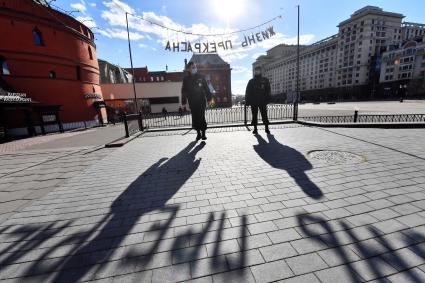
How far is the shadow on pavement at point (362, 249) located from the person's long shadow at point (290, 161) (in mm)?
830

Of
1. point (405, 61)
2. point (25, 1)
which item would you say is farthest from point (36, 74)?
point (405, 61)

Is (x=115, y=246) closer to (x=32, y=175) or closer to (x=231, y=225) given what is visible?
(x=231, y=225)

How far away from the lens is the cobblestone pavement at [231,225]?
6.09ft

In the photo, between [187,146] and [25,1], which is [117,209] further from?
[25,1]

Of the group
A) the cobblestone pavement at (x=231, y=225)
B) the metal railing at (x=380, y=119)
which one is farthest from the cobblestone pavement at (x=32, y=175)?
the metal railing at (x=380, y=119)

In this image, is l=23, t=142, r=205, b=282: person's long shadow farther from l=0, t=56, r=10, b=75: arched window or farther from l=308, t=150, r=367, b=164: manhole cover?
l=0, t=56, r=10, b=75: arched window

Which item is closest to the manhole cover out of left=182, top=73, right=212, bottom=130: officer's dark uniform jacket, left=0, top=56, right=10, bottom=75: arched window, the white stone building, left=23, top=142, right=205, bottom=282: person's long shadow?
left=23, top=142, right=205, bottom=282: person's long shadow

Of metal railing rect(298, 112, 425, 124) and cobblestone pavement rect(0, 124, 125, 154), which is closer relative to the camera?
cobblestone pavement rect(0, 124, 125, 154)

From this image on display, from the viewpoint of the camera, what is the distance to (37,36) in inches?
635

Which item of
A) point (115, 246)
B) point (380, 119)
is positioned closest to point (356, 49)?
point (380, 119)

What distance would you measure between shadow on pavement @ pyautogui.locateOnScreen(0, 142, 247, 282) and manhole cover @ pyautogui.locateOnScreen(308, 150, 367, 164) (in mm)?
3234

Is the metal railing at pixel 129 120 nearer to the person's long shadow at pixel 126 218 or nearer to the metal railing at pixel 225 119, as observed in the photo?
the metal railing at pixel 225 119

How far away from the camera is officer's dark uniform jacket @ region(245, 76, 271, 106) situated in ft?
26.8

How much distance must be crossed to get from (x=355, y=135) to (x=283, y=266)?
7040mm
